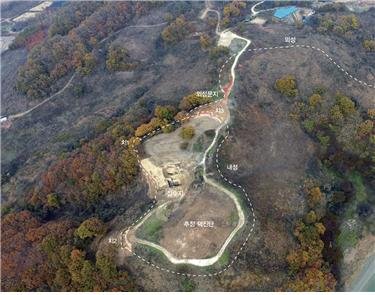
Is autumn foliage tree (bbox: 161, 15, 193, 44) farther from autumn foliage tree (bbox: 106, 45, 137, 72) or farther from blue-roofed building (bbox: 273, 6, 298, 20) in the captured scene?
blue-roofed building (bbox: 273, 6, 298, 20)

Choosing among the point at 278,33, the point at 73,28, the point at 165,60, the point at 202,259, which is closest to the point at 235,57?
the point at 278,33

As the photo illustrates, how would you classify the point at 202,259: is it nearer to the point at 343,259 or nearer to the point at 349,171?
the point at 343,259

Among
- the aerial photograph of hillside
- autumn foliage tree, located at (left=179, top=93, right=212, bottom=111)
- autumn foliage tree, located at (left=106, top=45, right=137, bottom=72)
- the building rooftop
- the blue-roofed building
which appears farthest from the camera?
autumn foliage tree, located at (left=106, top=45, right=137, bottom=72)

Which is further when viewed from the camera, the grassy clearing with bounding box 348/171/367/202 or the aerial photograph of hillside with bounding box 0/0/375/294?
the grassy clearing with bounding box 348/171/367/202

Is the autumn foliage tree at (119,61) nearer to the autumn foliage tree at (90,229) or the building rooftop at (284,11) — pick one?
the building rooftop at (284,11)

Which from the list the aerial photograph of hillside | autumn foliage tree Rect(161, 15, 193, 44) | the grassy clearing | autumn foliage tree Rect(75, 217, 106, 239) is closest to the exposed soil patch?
the aerial photograph of hillside

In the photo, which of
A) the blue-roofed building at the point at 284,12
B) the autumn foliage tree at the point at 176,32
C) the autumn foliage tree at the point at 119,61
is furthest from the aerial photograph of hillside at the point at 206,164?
the autumn foliage tree at the point at 176,32
